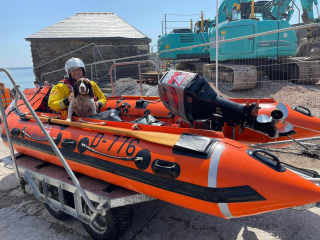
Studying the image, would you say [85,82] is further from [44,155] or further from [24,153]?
[24,153]

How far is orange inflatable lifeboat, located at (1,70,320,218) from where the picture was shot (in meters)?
1.81

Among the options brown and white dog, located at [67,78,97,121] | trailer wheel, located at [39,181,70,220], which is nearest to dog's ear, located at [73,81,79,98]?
brown and white dog, located at [67,78,97,121]

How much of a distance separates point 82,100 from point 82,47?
465 inches

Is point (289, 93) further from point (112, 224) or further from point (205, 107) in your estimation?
point (112, 224)

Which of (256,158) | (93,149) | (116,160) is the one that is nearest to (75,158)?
(93,149)

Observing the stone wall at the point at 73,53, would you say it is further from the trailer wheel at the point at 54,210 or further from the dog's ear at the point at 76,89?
the trailer wheel at the point at 54,210

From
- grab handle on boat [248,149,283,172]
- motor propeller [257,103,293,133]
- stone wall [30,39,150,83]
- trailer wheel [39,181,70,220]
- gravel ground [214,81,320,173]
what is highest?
stone wall [30,39,150,83]

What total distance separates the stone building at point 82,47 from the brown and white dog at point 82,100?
11.0m

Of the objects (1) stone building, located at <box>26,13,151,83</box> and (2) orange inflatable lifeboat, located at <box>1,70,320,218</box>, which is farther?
(1) stone building, located at <box>26,13,151,83</box>

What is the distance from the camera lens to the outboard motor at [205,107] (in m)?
2.37

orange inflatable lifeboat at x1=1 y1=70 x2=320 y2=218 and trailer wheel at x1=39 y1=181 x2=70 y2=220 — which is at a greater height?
orange inflatable lifeboat at x1=1 y1=70 x2=320 y2=218

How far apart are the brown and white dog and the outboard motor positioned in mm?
1145

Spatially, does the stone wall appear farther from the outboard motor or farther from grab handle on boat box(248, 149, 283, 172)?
grab handle on boat box(248, 149, 283, 172)

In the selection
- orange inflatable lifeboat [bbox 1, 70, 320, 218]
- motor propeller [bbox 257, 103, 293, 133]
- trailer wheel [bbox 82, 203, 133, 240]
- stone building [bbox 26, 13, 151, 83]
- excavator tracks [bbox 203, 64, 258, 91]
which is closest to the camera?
orange inflatable lifeboat [bbox 1, 70, 320, 218]
